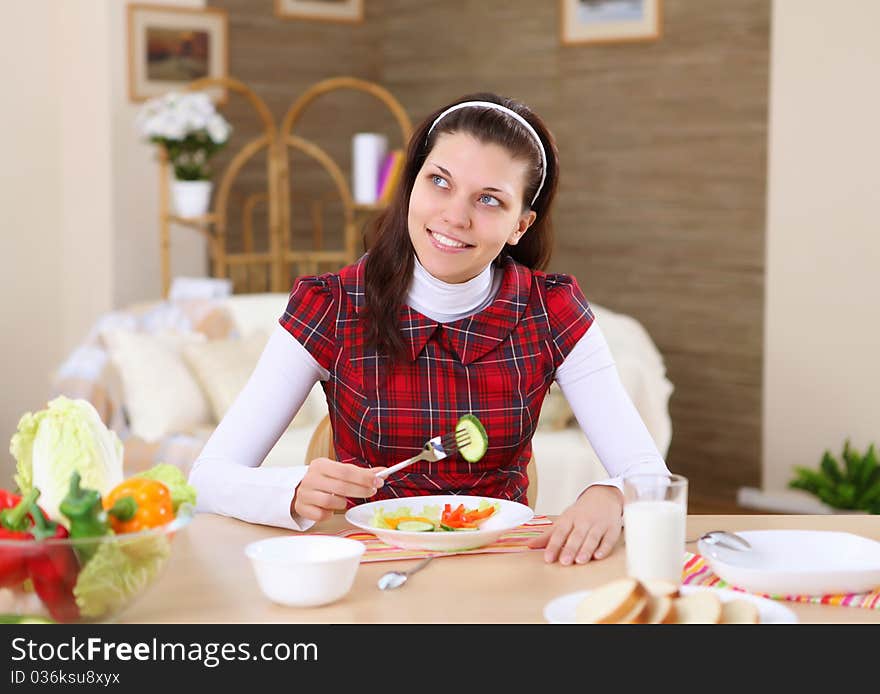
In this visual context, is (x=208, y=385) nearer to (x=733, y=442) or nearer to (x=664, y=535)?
(x=733, y=442)

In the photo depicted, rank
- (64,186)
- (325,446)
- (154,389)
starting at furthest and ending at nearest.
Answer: (64,186), (154,389), (325,446)

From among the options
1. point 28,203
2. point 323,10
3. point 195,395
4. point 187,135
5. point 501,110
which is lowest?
point 195,395

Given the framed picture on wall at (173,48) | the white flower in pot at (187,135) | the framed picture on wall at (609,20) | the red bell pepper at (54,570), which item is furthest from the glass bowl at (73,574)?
the framed picture on wall at (609,20)

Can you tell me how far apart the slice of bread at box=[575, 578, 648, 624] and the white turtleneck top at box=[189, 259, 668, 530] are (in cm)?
50

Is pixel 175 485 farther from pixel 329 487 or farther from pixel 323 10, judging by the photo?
pixel 323 10

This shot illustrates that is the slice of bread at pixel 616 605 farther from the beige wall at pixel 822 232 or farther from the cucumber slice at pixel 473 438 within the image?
the beige wall at pixel 822 232

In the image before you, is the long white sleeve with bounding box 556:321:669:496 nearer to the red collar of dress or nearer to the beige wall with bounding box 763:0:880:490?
the red collar of dress

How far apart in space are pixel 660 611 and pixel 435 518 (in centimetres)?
50

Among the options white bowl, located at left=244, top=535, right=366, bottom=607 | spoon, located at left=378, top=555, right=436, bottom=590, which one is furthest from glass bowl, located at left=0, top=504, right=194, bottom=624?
spoon, located at left=378, top=555, right=436, bottom=590

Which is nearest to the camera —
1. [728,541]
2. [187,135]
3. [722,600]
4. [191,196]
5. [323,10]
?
[722,600]

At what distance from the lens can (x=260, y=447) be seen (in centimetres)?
176

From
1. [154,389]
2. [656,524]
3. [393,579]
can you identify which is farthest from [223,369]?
[656,524]

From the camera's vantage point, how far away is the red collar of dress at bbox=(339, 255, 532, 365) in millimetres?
1866
